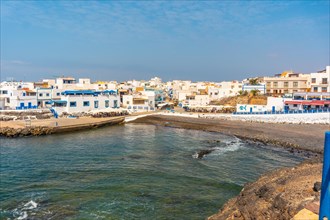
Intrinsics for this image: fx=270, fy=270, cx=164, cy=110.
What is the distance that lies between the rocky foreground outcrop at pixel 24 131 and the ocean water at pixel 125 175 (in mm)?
2343

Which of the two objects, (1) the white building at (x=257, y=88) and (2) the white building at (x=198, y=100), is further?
(2) the white building at (x=198, y=100)

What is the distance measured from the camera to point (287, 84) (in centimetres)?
7031

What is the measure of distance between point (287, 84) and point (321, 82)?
35.8 feet

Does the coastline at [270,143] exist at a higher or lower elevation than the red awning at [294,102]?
lower

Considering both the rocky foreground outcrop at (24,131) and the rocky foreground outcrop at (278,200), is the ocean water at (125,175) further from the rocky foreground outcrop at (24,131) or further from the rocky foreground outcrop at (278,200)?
the rocky foreground outcrop at (278,200)

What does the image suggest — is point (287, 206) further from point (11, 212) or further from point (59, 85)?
point (59, 85)

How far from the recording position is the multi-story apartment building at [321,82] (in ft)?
192

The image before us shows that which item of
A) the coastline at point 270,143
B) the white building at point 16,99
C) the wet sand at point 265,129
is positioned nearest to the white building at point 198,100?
the coastline at point 270,143

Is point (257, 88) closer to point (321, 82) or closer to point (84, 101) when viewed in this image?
point (321, 82)

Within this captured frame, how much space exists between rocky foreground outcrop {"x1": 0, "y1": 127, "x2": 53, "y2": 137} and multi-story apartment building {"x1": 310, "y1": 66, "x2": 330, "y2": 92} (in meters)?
55.0

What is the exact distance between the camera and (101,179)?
22.1 metres

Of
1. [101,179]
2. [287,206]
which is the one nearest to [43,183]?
[101,179]

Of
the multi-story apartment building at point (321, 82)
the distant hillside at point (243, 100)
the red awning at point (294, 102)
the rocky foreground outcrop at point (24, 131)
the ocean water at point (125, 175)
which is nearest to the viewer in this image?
the ocean water at point (125, 175)

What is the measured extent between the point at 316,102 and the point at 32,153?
162 feet
